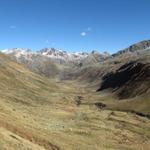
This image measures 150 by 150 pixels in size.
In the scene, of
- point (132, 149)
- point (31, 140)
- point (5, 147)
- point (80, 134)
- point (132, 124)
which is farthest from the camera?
point (132, 124)

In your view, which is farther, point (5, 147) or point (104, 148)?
point (104, 148)

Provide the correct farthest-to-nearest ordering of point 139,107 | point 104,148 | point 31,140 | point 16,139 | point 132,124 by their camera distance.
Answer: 1. point 139,107
2. point 132,124
3. point 104,148
4. point 31,140
5. point 16,139

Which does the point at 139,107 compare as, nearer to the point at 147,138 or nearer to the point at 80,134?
the point at 147,138

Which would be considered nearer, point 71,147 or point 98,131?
point 71,147

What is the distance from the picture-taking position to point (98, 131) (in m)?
102

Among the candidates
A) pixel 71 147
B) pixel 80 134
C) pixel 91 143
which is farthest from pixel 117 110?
pixel 71 147

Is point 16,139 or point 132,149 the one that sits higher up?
point 16,139

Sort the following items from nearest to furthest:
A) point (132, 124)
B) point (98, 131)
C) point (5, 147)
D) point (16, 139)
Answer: point (5, 147) → point (16, 139) → point (98, 131) → point (132, 124)

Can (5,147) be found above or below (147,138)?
above

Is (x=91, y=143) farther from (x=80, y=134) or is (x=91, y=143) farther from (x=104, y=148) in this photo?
(x=80, y=134)

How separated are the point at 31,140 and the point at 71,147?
10521 millimetres

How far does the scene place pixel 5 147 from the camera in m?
45.8

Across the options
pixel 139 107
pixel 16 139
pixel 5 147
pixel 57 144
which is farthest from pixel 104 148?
pixel 139 107

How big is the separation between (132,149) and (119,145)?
3332 mm
